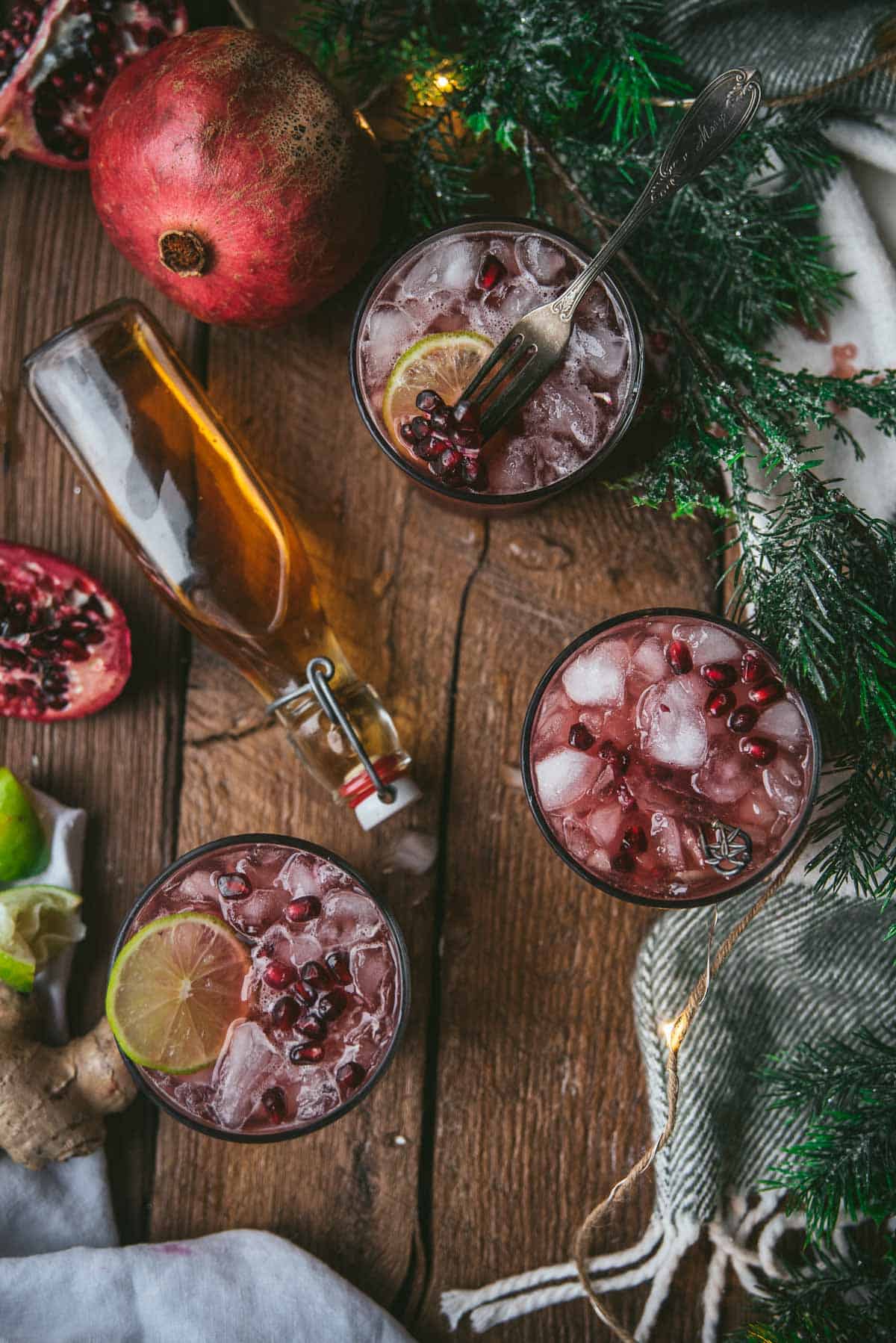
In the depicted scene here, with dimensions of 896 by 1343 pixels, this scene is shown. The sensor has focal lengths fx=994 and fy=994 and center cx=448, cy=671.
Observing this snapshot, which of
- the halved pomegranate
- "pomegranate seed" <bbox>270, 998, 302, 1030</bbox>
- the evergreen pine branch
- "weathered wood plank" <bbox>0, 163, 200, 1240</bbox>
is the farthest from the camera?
"weathered wood plank" <bbox>0, 163, 200, 1240</bbox>

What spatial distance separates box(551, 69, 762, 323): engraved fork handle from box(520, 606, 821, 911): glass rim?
0.60m

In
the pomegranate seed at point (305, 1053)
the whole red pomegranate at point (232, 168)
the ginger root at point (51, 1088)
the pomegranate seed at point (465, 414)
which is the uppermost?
the whole red pomegranate at point (232, 168)

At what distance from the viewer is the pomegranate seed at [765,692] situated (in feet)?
5.34

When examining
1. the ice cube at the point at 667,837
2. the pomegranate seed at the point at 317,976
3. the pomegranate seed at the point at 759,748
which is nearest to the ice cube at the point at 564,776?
the ice cube at the point at 667,837

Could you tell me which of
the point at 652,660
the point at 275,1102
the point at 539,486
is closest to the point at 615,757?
the point at 652,660

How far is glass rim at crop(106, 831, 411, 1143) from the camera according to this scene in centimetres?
168

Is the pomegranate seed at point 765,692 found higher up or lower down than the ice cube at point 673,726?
higher up

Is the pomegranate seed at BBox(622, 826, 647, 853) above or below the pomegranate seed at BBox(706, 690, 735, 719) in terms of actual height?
below

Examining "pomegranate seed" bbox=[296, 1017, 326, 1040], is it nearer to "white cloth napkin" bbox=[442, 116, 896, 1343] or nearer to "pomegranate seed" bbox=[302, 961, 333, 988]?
"pomegranate seed" bbox=[302, 961, 333, 988]

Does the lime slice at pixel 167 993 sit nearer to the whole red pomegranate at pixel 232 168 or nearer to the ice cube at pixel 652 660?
the ice cube at pixel 652 660

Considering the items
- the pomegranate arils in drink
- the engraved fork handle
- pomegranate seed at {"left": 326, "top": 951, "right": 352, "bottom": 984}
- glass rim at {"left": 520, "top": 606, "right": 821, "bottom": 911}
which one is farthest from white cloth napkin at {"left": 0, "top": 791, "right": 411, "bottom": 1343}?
the engraved fork handle

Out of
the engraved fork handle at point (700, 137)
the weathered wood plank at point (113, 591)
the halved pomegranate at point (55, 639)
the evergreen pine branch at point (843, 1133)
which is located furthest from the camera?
the weathered wood plank at point (113, 591)

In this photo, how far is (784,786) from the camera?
1.65 m

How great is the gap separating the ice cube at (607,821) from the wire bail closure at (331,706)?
42cm
